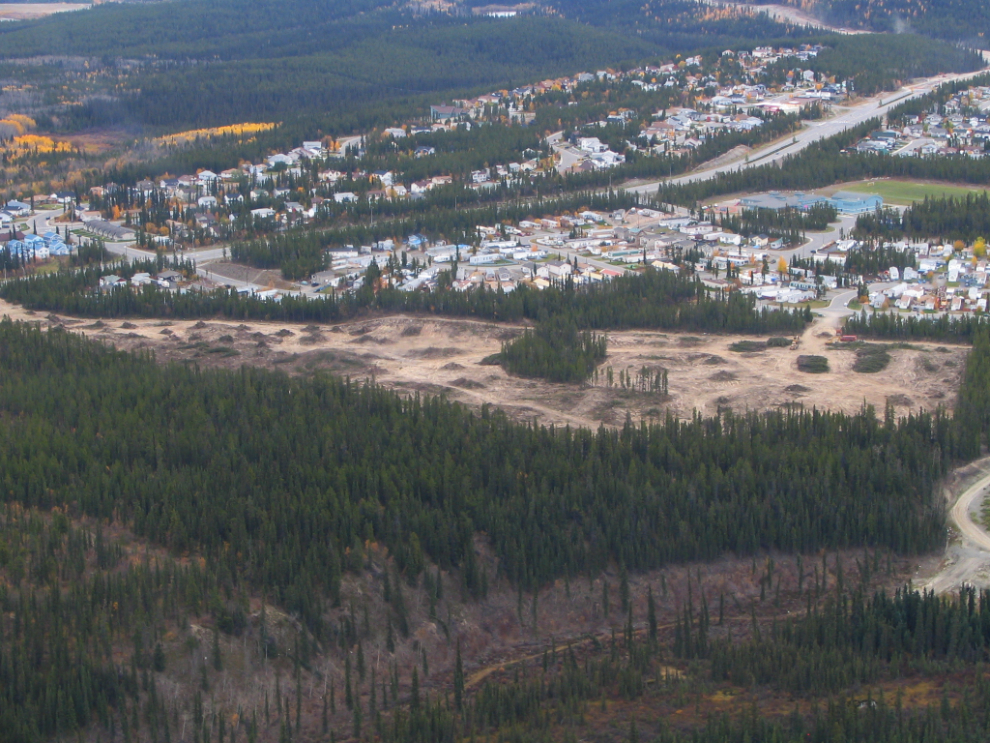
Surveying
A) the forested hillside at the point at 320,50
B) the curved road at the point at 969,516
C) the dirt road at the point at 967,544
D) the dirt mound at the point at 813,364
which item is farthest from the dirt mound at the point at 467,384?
the forested hillside at the point at 320,50

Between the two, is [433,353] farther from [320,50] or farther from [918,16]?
[918,16]

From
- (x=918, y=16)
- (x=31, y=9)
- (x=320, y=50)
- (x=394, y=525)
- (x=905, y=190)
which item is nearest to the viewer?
(x=394, y=525)

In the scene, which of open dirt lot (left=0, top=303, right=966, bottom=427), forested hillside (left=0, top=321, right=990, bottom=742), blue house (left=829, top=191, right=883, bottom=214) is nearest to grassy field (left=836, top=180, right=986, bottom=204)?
blue house (left=829, top=191, right=883, bottom=214)

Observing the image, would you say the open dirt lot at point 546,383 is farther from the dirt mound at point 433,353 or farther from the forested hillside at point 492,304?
the forested hillside at point 492,304

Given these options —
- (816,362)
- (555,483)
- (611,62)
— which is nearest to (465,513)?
(555,483)

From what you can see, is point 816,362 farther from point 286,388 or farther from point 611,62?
point 611,62

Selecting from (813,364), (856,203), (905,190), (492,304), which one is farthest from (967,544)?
(905,190)
